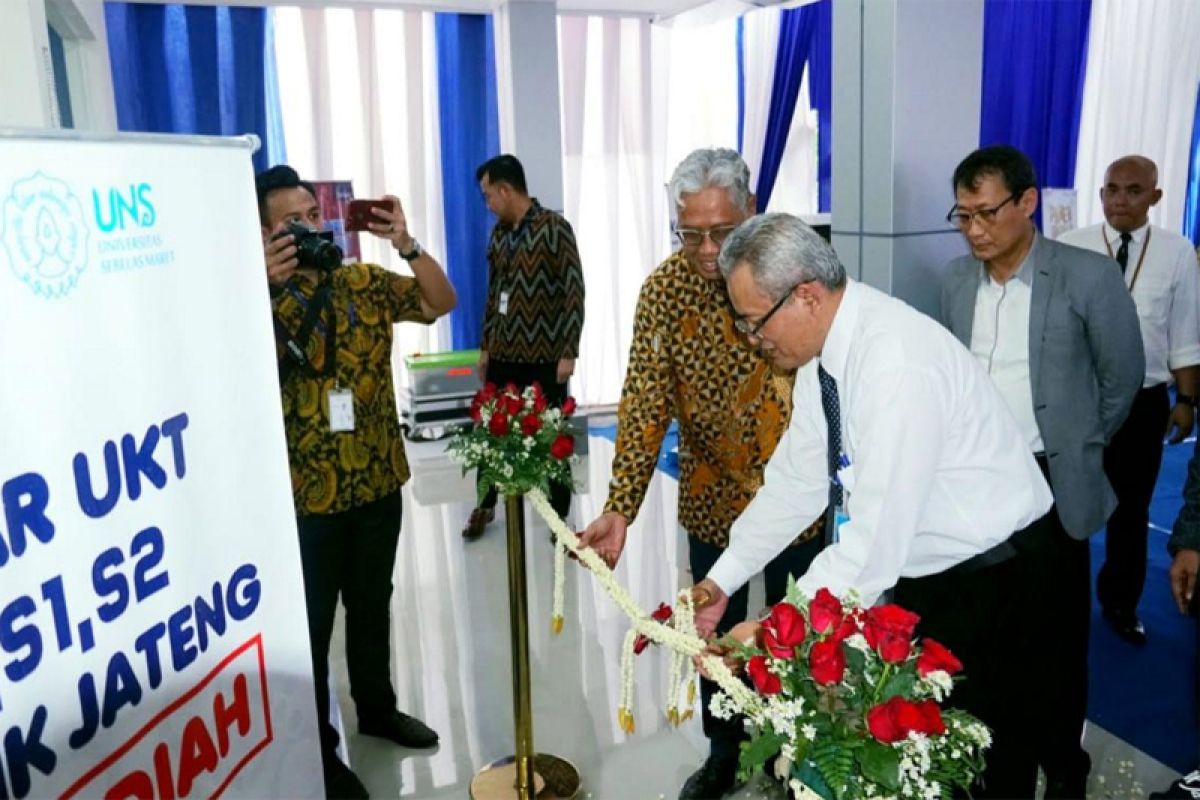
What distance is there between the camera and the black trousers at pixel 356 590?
7.85 feet

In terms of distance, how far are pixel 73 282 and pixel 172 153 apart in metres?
0.28

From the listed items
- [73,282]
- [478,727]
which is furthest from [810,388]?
[478,727]

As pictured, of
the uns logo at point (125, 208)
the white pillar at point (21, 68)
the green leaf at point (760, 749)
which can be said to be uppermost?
the white pillar at point (21, 68)

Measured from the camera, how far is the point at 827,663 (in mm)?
1054

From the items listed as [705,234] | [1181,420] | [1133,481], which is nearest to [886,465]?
[705,234]

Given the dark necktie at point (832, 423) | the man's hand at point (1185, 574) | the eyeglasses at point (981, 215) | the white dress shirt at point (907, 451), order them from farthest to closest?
the eyeglasses at point (981, 215), the man's hand at point (1185, 574), the dark necktie at point (832, 423), the white dress shirt at point (907, 451)

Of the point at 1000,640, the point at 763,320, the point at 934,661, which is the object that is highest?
the point at 763,320

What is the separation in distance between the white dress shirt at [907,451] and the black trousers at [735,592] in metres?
0.42

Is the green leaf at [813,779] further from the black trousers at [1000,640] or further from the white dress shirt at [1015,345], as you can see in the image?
the white dress shirt at [1015,345]

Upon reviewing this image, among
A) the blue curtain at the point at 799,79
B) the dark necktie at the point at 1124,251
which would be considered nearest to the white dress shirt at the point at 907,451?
the dark necktie at the point at 1124,251

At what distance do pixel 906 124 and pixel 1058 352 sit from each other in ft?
2.62

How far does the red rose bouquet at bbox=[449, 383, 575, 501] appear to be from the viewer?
2.35 metres

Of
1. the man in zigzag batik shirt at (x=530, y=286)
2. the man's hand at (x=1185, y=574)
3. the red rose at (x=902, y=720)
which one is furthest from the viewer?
the man in zigzag batik shirt at (x=530, y=286)

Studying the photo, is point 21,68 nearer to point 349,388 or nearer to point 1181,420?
point 349,388
